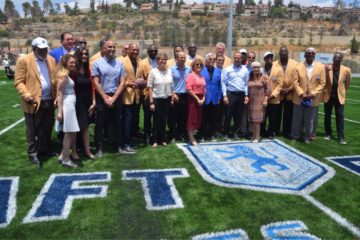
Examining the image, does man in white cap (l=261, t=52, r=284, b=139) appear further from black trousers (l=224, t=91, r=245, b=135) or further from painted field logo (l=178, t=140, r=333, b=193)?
black trousers (l=224, t=91, r=245, b=135)

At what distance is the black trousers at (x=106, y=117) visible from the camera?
20.5ft

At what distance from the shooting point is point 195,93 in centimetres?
708

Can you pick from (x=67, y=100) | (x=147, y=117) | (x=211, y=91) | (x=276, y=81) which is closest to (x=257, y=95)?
(x=276, y=81)

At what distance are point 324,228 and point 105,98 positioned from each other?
385cm

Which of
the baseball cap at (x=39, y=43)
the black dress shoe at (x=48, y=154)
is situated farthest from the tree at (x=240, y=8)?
the baseball cap at (x=39, y=43)

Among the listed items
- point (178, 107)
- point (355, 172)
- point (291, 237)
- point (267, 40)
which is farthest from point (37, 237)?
point (267, 40)

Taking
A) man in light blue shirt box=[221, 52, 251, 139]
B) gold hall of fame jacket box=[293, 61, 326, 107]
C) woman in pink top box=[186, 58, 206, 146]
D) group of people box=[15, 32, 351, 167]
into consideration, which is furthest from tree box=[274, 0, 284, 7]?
woman in pink top box=[186, 58, 206, 146]

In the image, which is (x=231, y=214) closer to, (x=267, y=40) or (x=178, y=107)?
(x=178, y=107)

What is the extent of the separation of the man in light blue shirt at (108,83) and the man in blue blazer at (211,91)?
71.5 inches

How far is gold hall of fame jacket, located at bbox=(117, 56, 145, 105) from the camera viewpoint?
21.8ft

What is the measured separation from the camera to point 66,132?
228 inches

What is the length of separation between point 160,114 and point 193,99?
71cm

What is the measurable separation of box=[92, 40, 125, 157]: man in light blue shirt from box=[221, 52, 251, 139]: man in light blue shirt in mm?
2242

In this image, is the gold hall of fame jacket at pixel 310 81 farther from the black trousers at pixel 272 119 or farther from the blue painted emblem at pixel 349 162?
the blue painted emblem at pixel 349 162
